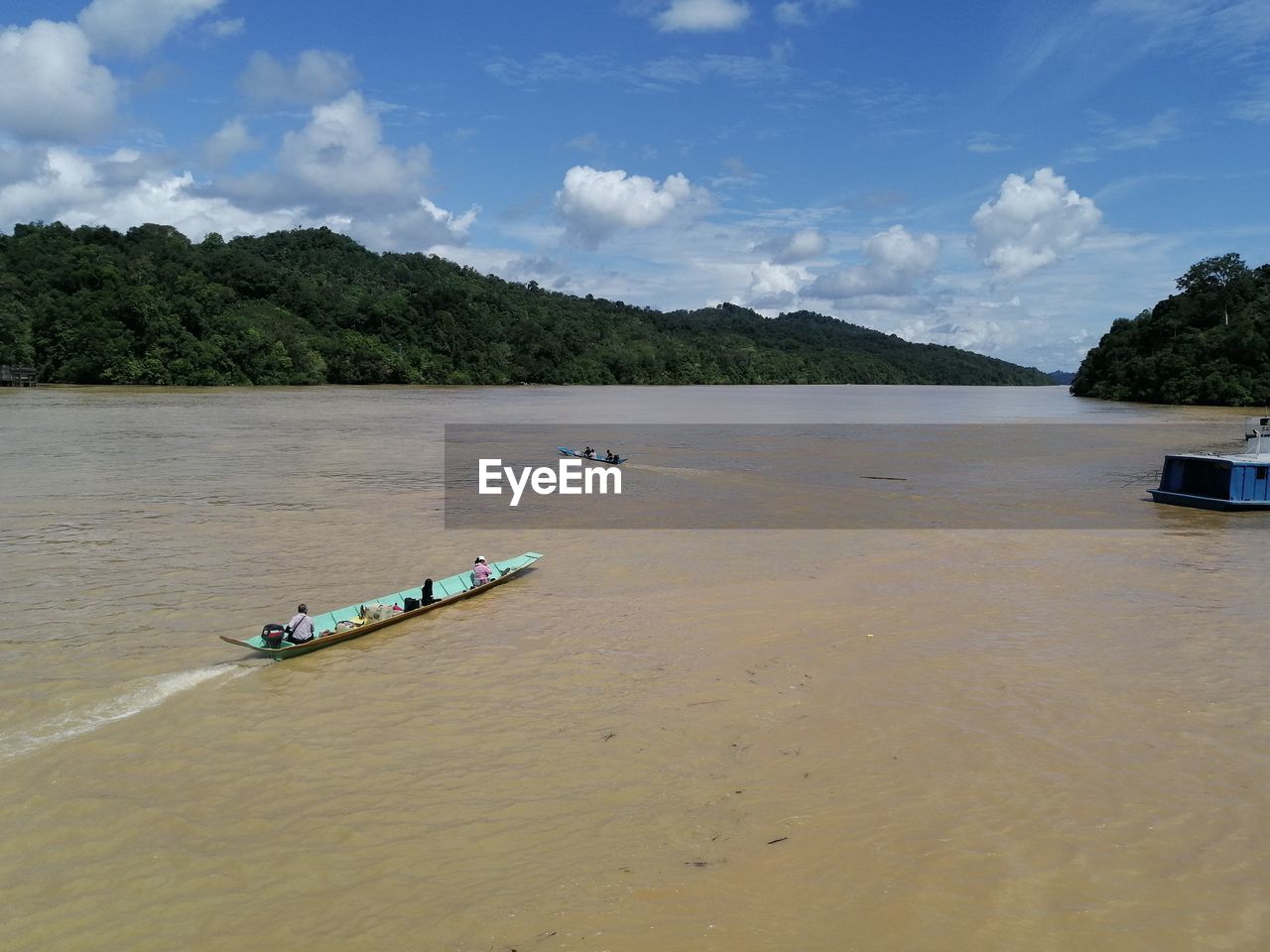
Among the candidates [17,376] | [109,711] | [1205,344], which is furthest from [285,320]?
[109,711]

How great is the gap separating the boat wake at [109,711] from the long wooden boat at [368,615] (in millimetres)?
512

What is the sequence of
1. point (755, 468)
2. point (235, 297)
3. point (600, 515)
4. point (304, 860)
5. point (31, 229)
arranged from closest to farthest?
point (304, 860) < point (600, 515) < point (755, 468) < point (235, 297) < point (31, 229)

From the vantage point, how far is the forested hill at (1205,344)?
265 ft

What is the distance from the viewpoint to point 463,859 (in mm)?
7270

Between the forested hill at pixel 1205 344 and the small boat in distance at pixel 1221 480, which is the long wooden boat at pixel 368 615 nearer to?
the small boat in distance at pixel 1221 480

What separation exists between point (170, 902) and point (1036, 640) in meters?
11.7

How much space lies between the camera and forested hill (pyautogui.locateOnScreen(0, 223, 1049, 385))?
280ft

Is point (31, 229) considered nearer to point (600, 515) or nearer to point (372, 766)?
point (600, 515)

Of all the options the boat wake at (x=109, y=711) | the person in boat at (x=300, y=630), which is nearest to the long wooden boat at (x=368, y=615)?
the person in boat at (x=300, y=630)

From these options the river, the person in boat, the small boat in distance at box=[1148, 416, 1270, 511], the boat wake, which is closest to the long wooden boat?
the person in boat

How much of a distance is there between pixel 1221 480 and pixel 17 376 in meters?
93.7

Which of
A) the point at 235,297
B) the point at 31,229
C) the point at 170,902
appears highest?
the point at 31,229

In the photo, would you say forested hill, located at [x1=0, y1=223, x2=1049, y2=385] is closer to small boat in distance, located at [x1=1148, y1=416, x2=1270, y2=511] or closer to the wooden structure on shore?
the wooden structure on shore

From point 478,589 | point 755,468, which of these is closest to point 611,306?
point 755,468
